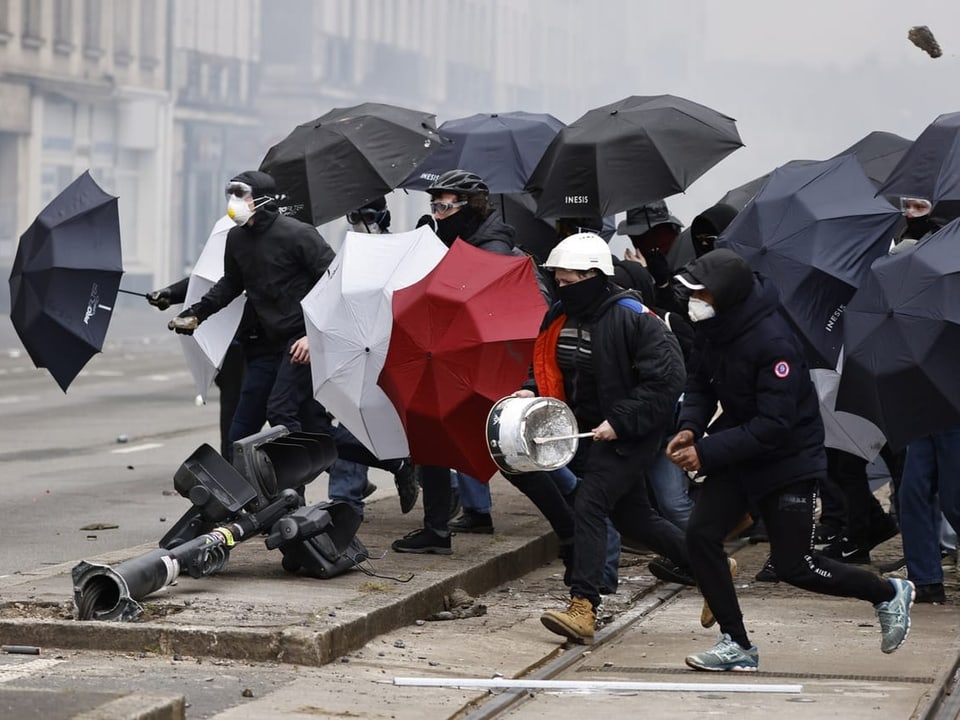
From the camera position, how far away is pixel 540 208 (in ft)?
32.1

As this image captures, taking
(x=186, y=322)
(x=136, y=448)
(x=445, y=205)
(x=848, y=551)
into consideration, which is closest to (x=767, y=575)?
(x=848, y=551)

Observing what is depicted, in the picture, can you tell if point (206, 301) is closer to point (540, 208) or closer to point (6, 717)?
point (540, 208)

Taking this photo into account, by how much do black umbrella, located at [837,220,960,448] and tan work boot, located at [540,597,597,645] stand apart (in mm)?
1302

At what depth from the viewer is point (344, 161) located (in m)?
10.2

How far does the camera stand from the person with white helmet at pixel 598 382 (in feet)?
24.2

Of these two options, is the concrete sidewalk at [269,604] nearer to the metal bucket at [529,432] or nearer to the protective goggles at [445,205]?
the metal bucket at [529,432]

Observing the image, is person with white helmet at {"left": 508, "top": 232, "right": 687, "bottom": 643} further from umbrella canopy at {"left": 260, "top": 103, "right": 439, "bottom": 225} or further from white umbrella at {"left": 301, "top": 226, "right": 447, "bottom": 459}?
umbrella canopy at {"left": 260, "top": 103, "right": 439, "bottom": 225}

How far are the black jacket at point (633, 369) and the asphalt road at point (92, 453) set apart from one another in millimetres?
3071

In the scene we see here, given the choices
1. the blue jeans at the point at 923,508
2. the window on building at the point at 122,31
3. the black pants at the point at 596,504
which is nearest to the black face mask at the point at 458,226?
the black pants at the point at 596,504

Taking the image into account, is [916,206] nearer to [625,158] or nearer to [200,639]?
[625,158]

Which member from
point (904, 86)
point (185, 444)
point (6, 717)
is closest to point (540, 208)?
point (6, 717)

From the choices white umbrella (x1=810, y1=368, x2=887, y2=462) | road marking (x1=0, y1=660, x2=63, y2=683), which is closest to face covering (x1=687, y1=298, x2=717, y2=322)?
white umbrella (x1=810, y1=368, x2=887, y2=462)

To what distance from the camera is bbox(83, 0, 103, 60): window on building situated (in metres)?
44.2

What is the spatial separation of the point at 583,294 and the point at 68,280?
10.6 ft
